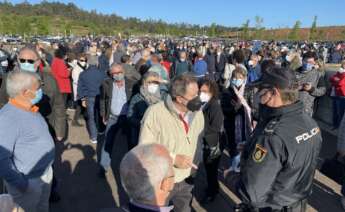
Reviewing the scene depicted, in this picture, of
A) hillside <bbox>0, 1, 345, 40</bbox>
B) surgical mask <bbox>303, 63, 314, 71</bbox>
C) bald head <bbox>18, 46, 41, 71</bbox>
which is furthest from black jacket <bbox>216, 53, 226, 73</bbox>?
hillside <bbox>0, 1, 345, 40</bbox>

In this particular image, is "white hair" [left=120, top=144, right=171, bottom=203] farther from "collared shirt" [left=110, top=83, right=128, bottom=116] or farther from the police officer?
"collared shirt" [left=110, top=83, right=128, bottom=116]

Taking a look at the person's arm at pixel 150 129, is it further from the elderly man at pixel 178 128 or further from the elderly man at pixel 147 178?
the elderly man at pixel 147 178

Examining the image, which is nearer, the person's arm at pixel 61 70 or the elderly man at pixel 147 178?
the elderly man at pixel 147 178

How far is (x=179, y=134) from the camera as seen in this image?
3178 mm

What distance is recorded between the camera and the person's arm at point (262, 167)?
7.60 ft

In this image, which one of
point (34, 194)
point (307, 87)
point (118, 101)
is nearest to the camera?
point (34, 194)

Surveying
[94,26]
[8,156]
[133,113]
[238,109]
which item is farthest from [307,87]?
[94,26]

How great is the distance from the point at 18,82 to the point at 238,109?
309 centimetres

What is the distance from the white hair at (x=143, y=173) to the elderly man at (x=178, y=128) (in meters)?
1.29

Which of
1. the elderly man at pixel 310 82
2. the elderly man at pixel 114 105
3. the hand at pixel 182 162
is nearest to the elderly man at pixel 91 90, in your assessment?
the elderly man at pixel 114 105

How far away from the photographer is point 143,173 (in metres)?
1.71

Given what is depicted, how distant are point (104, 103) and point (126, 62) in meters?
2.62

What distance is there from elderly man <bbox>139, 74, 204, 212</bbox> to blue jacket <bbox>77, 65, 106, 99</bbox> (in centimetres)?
415

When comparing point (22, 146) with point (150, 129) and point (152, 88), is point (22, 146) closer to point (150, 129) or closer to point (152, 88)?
point (150, 129)
